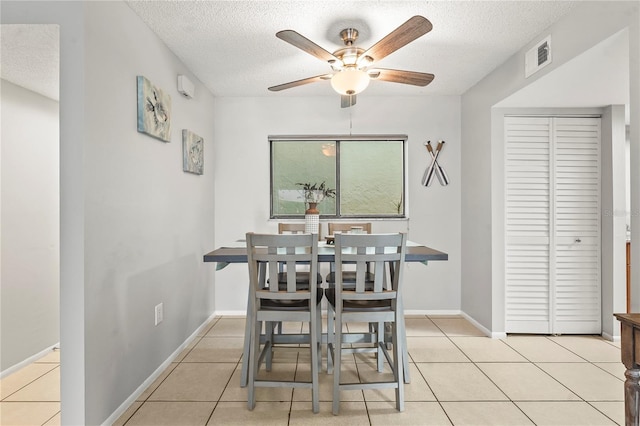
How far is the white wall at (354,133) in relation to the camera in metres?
4.11

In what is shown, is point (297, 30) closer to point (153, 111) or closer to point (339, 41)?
point (339, 41)

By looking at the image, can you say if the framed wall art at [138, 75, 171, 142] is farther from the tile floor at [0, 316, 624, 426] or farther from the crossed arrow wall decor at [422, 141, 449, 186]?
the crossed arrow wall decor at [422, 141, 449, 186]

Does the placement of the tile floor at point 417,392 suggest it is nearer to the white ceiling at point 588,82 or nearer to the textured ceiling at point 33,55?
the textured ceiling at point 33,55

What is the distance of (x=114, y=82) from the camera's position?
2068 millimetres

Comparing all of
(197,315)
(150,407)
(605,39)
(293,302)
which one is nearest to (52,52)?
(293,302)

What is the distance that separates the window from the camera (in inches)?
166

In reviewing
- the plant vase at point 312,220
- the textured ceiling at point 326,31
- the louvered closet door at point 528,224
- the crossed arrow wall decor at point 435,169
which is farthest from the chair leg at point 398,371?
the crossed arrow wall decor at point 435,169

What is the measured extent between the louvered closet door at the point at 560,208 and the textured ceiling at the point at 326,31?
82cm

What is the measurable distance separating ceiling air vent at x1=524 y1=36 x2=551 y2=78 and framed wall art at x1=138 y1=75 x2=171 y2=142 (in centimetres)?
269

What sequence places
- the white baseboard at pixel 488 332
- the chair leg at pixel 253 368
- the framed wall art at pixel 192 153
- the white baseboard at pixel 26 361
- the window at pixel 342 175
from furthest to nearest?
1. the window at pixel 342 175
2. the white baseboard at pixel 488 332
3. the framed wall art at pixel 192 153
4. the white baseboard at pixel 26 361
5. the chair leg at pixel 253 368

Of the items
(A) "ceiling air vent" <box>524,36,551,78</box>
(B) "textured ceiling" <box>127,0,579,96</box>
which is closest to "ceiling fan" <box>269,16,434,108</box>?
(B) "textured ceiling" <box>127,0,579,96</box>

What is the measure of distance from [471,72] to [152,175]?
9.38 feet

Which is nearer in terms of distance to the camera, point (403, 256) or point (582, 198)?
point (403, 256)

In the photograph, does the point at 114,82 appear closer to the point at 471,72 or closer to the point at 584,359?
the point at 471,72
